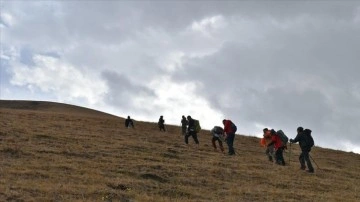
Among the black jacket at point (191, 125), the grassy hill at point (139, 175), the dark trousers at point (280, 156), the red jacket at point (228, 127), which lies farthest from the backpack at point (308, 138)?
the black jacket at point (191, 125)

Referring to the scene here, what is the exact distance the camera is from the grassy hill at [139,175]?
16.3 metres

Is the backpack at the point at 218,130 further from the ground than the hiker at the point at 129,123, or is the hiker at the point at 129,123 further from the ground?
the hiker at the point at 129,123

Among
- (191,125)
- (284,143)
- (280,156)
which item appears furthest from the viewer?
(191,125)

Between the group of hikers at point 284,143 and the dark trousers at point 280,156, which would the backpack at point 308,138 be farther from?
the dark trousers at point 280,156

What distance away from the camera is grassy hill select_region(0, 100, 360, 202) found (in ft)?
53.5

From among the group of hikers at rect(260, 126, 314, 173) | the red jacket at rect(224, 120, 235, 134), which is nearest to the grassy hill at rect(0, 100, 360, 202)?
the group of hikers at rect(260, 126, 314, 173)

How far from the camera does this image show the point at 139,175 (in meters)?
19.7

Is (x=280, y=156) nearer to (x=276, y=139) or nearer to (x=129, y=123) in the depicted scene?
(x=276, y=139)

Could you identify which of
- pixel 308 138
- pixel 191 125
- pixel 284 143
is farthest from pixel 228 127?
pixel 308 138

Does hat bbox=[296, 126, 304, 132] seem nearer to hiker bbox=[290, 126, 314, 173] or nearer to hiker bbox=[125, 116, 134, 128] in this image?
hiker bbox=[290, 126, 314, 173]

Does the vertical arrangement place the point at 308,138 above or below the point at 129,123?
below

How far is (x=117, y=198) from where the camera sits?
51.8 ft

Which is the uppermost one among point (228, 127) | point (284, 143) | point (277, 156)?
point (228, 127)

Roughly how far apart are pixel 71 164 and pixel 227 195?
6.79 meters
